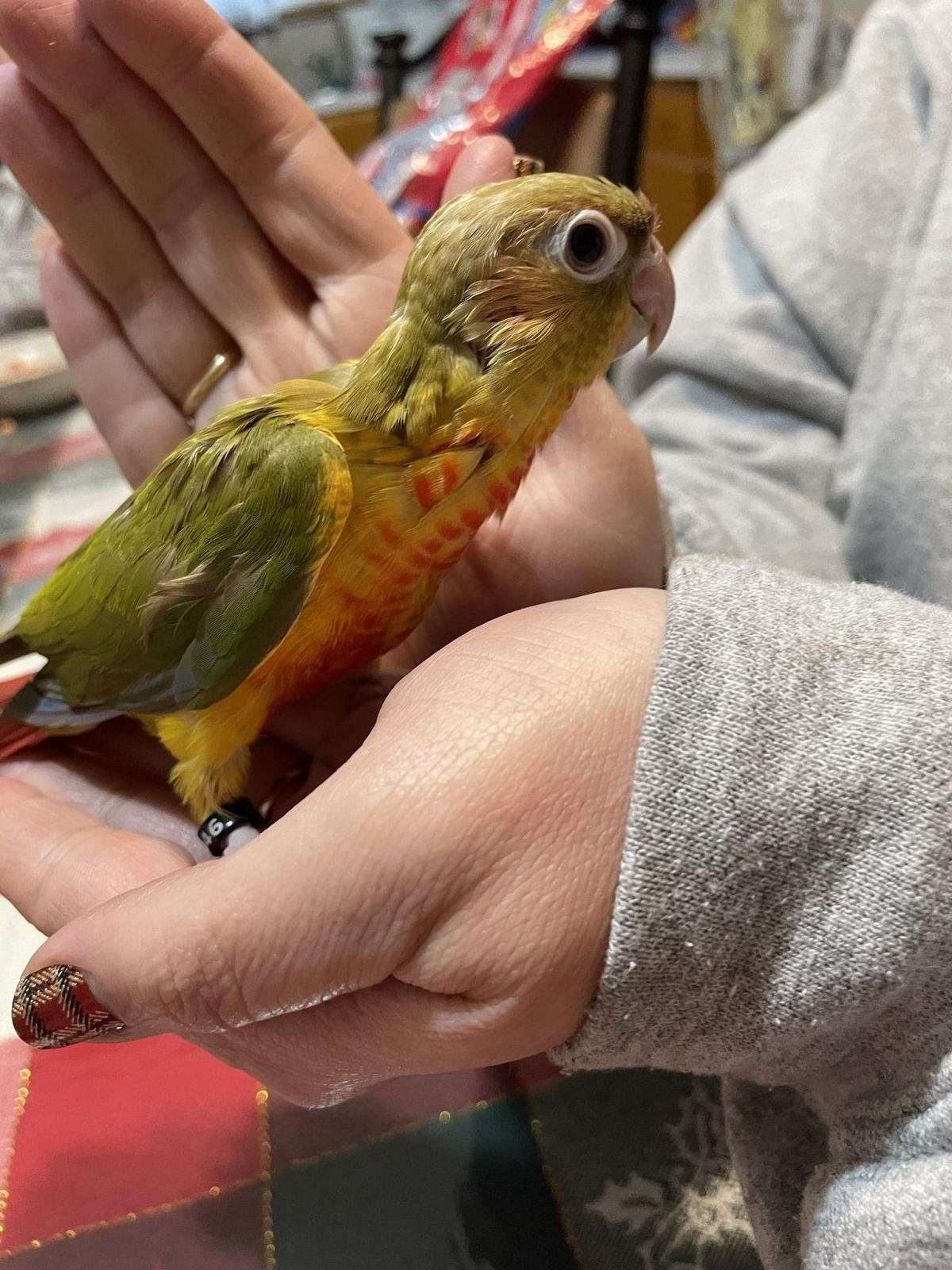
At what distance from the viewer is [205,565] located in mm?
657

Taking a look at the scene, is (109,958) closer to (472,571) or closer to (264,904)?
(264,904)

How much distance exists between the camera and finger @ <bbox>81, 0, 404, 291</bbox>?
2.76 feet

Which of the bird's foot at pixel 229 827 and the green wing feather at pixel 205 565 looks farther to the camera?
the bird's foot at pixel 229 827

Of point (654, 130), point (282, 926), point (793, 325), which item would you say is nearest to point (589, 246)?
point (282, 926)

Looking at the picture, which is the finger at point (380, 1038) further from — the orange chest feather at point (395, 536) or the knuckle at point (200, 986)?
the orange chest feather at point (395, 536)

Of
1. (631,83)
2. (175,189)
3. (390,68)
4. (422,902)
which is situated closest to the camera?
(422,902)

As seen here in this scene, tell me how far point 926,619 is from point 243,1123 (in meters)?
0.66

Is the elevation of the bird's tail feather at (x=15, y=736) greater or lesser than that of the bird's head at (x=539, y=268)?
lesser

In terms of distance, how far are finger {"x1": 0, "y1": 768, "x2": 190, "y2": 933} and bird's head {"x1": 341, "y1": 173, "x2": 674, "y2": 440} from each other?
37cm

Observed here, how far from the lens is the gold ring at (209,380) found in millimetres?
1003

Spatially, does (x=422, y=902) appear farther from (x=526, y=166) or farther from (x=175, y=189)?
(x=175, y=189)

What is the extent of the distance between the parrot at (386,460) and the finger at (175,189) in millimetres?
330

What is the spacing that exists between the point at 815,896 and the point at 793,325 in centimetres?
90

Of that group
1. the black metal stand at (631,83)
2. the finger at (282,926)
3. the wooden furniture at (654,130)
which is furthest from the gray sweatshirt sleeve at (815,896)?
the wooden furniture at (654,130)
